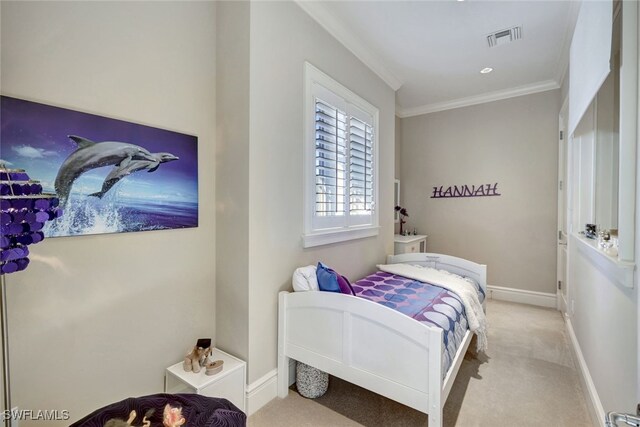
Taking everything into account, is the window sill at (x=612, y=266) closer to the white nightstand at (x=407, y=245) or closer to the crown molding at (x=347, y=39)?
the white nightstand at (x=407, y=245)

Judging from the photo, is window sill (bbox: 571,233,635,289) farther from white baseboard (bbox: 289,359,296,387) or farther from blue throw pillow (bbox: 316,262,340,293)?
white baseboard (bbox: 289,359,296,387)

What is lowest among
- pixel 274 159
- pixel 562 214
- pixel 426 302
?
pixel 426 302

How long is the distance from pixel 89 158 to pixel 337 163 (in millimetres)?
1726

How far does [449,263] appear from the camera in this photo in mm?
3152

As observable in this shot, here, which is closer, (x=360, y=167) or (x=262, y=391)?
(x=262, y=391)

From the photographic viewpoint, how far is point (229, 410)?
1.21 metres

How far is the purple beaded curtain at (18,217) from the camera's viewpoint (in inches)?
37.7

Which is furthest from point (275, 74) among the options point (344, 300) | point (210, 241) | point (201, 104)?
point (344, 300)

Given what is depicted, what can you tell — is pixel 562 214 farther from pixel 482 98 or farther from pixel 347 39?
pixel 347 39

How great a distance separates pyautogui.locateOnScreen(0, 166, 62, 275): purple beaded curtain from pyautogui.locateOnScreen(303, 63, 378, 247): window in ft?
4.99

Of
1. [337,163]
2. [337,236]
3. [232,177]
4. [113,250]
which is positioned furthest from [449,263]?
[113,250]

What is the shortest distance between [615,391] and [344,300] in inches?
55.4

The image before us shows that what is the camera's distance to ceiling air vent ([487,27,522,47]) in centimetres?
269

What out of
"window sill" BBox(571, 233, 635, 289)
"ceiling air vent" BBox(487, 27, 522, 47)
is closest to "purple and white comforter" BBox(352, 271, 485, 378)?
"window sill" BBox(571, 233, 635, 289)
